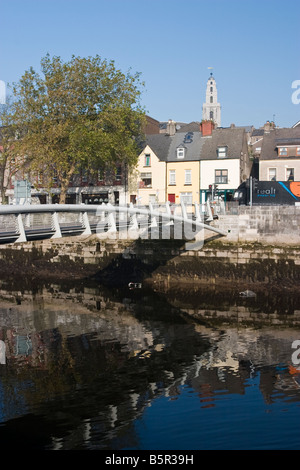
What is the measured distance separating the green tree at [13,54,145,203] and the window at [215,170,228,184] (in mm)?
9648

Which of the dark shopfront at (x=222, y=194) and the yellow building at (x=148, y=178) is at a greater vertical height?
the yellow building at (x=148, y=178)

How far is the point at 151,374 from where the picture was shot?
13242 millimetres

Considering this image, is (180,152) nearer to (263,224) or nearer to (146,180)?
(146,180)

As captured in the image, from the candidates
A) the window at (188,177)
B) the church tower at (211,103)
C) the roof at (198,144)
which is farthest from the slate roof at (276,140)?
the church tower at (211,103)

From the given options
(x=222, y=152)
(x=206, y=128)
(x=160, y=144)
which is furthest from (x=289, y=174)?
(x=160, y=144)

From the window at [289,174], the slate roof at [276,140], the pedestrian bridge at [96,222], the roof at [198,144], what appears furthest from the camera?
the roof at [198,144]

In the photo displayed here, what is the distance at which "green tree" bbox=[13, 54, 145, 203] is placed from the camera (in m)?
35.1

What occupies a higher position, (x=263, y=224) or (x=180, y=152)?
(x=180, y=152)

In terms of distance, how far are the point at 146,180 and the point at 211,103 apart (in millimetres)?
117678

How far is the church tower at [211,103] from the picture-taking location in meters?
153

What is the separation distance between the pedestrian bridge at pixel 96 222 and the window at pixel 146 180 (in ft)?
45.4

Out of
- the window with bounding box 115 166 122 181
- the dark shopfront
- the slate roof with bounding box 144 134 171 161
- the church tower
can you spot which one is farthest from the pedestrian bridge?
the church tower

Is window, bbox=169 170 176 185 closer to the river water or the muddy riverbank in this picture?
the muddy riverbank

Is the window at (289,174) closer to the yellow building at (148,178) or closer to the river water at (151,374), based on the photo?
the yellow building at (148,178)
